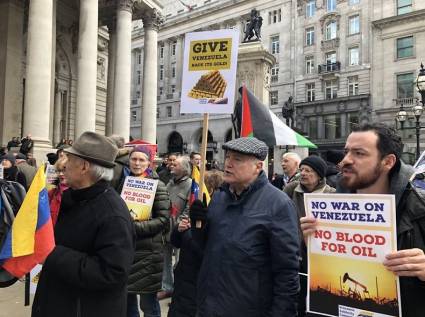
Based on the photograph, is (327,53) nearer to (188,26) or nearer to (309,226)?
(188,26)

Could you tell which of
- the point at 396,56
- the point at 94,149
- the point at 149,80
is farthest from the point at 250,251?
the point at 396,56

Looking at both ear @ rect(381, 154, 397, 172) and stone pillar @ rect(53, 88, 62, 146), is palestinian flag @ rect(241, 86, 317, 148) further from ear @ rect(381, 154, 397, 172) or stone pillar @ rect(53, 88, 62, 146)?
stone pillar @ rect(53, 88, 62, 146)

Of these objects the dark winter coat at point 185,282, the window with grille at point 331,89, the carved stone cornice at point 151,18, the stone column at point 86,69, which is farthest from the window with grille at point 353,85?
the dark winter coat at point 185,282

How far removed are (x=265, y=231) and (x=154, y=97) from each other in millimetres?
24592

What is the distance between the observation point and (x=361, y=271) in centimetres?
208

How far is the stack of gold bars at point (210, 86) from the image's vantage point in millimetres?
4242

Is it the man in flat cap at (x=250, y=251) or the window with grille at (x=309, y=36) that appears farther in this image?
the window with grille at (x=309, y=36)

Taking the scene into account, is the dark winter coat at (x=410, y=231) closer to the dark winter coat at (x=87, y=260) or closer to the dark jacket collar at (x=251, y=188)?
the dark jacket collar at (x=251, y=188)

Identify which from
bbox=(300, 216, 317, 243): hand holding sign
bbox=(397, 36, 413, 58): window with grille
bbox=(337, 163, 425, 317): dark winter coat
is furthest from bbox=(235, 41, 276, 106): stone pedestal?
bbox=(397, 36, 413, 58): window with grille

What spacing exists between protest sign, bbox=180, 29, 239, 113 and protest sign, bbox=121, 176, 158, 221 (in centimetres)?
94

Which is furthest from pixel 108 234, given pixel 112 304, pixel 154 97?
pixel 154 97

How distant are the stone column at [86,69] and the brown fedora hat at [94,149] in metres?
17.6

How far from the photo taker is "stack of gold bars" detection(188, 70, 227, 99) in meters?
4.24

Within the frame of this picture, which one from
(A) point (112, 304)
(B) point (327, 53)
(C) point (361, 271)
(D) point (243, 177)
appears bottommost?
(A) point (112, 304)
